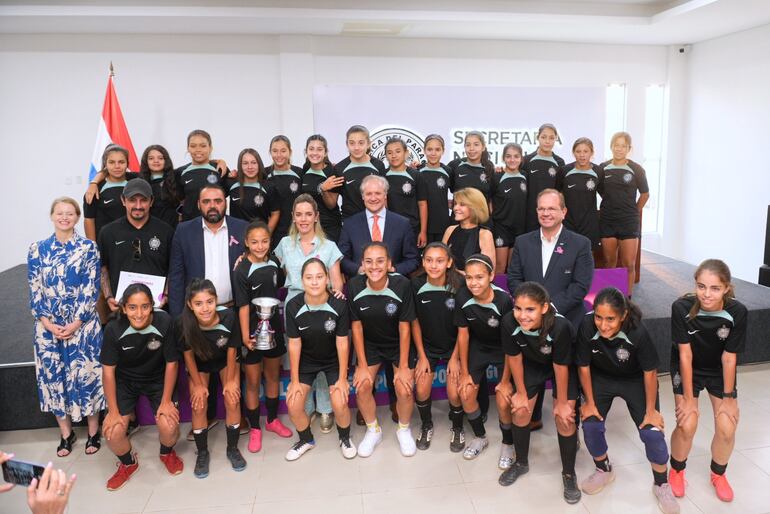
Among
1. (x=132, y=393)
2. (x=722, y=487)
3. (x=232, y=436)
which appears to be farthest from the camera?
(x=232, y=436)

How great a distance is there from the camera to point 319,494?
9.53 feet

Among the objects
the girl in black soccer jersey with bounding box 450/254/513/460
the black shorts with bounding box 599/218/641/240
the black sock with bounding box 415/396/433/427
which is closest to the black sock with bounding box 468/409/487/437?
the girl in black soccer jersey with bounding box 450/254/513/460

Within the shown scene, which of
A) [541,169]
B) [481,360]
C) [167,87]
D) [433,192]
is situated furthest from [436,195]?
[167,87]

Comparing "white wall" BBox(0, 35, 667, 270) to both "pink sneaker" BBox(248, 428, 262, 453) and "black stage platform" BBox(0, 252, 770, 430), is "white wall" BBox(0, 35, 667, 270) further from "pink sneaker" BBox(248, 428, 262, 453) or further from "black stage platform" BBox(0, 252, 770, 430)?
"pink sneaker" BBox(248, 428, 262, 453)

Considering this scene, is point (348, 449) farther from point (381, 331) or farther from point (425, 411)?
point (381, 331)

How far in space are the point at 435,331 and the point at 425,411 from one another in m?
0.50

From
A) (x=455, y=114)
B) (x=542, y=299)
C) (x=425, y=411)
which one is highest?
(x=455, y=114)

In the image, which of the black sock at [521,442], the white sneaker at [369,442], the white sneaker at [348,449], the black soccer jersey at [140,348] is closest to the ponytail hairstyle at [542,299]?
the black sock at [521,442]

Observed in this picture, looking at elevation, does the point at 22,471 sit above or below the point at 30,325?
above

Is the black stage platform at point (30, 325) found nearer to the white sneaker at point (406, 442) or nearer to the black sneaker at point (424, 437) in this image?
the black sneaker at point (424, 437)

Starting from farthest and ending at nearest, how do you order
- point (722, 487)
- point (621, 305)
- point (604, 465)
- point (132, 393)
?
point (132, 393)
point (604, 465)
point (722, 487)
point (621, 305)

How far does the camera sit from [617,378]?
285 centimetres

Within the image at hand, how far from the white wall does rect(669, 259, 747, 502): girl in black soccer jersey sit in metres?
5.16

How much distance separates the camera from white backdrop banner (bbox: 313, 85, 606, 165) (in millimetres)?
7117
